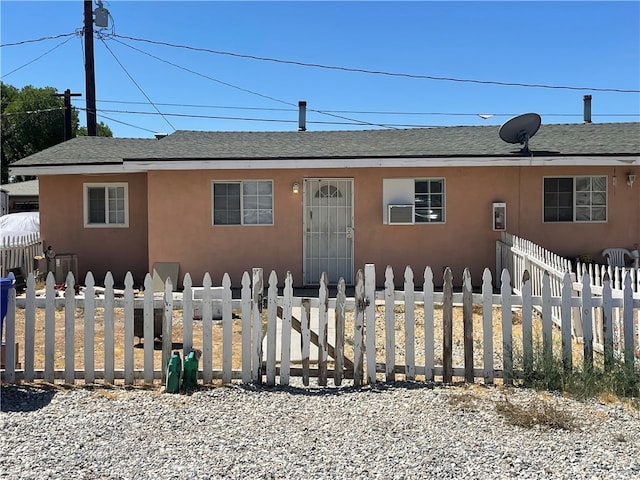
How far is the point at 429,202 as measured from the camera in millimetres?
11445

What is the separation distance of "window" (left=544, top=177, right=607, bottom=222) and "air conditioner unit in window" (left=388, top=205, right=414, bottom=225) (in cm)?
281

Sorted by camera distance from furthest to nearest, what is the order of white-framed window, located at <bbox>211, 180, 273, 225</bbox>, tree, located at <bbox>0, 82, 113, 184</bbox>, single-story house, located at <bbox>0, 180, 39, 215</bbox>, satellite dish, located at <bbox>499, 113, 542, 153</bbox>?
tree, located at <bbox>0, 82, 113, 184</bbox> → single-story house, located at <bbox>0, 180, 39, 215</bbox> → white-framed window, located at <bbox>211, 180, 273, 225</bbox> → satellite dish, located at <bbox>499, 113, 542, 153</bbox>

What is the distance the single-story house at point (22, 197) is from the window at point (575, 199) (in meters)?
22.6

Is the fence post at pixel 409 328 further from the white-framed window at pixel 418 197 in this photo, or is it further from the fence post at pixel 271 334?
the white-framed window at pixel 418 197

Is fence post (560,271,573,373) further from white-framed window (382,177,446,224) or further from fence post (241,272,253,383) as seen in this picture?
white-framed window (382,177,446,224)

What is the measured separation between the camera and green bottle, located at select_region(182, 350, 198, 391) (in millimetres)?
4820

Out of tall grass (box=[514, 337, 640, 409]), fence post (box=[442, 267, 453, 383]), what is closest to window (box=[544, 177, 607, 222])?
tall grass (box=[514, 337, 640, 409])

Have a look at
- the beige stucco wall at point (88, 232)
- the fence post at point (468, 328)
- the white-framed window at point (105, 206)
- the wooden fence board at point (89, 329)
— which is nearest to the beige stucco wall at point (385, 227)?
the beige stucco wall at point (88, 232)

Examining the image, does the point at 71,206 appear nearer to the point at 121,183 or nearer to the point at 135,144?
the point at 121,183

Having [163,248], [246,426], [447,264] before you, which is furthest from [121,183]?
[246,426]

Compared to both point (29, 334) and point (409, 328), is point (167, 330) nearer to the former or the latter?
point (29, 334)

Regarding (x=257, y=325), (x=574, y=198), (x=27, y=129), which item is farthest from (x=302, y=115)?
(x=27, y=129)

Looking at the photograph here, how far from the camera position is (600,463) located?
3.39 meters

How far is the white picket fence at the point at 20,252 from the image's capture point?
37.7 ft
